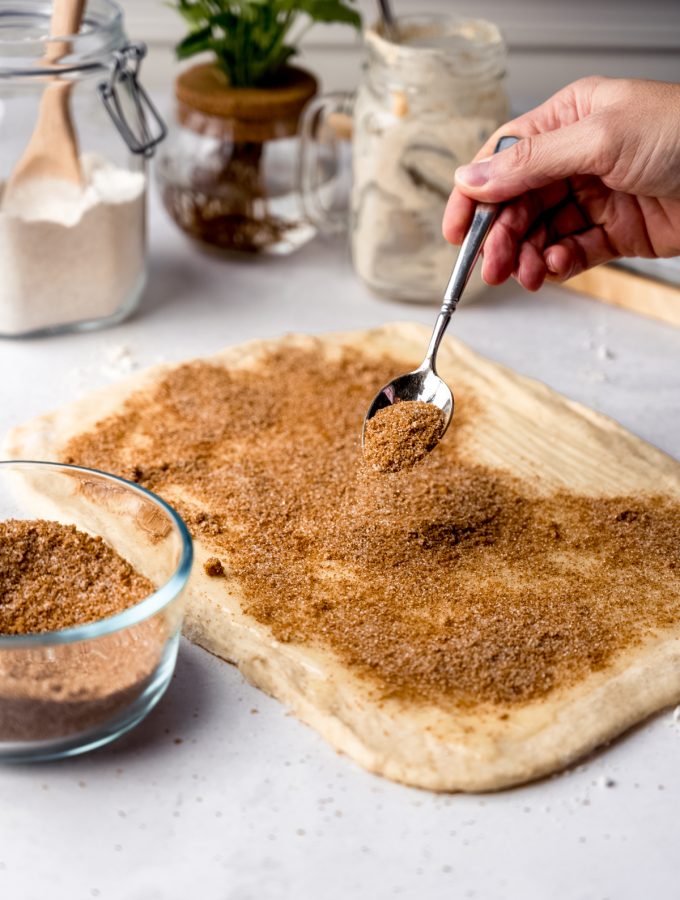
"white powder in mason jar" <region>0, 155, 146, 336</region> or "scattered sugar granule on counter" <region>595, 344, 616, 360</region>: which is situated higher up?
"white powder in mason jar" <region>0, 155, 146, 336</region>

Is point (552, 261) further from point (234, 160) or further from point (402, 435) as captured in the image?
point (234, 160)

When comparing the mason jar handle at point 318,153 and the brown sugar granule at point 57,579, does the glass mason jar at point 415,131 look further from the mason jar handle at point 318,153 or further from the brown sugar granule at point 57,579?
the brown sugar granule at point 57,579

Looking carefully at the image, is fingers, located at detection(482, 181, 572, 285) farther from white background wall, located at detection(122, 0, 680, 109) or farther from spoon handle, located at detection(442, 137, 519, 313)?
white background wall, located at detection(122, 0, 680, 109)

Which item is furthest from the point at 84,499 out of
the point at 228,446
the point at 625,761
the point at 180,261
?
the point at 180,261

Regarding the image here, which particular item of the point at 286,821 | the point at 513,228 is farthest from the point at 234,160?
the point at 286,821

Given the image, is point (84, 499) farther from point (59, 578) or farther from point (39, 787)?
point (39, 787)

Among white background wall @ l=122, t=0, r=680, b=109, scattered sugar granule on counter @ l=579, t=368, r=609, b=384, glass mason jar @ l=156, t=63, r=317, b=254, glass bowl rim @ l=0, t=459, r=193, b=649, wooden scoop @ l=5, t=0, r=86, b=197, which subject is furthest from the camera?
white background wall @ l=122, t=0, r=680, b=109

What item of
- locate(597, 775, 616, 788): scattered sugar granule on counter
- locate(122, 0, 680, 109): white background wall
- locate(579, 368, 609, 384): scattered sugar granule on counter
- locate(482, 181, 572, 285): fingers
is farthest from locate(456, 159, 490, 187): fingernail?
locate(122, 0, 680, 109): white background wall
